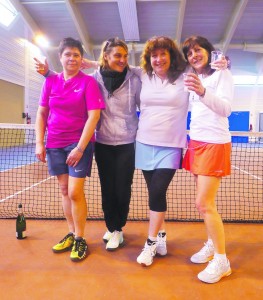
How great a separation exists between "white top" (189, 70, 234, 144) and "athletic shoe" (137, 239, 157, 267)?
103cm

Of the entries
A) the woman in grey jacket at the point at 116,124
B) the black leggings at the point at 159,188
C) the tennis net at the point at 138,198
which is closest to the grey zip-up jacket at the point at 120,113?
the woman in grey jacket at the point at 116,124

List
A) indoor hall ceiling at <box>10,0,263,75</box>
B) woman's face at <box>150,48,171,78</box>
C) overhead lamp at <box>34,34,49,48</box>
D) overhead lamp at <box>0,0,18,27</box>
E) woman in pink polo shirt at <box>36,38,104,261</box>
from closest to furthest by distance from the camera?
woman's face at <box>150,48,171,78</box> → woman in pink polo shirt at <box>36,38,104,261</box> → indoor hall ceiling at <box>10,0,263,75</box> → overhead lamp at <box>0,0,18,27</box> → overhead lamp at <box>34,34,49,48</box>

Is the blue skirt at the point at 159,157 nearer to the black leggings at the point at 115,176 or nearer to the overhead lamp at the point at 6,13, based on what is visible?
the black leggings at the point at 115,176

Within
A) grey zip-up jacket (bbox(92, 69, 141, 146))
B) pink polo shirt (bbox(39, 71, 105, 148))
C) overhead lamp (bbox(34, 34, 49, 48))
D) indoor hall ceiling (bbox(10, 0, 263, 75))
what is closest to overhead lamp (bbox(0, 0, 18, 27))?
indoor hall ceiling (bbox(10, 0, 263, 75))

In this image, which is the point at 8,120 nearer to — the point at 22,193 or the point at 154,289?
the point at 22,193

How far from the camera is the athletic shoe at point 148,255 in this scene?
2.65m

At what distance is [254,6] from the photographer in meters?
14.6

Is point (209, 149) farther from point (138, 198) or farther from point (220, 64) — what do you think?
point (138, 198)

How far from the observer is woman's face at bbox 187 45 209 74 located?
7.98ft

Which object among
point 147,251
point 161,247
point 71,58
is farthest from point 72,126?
point 161,247

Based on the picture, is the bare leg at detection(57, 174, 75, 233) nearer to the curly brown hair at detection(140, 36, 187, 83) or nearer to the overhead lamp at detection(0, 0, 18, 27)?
the curly brown hair at detection(140, 36, 187, 83)

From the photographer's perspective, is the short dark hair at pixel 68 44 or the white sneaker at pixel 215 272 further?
the short dark hair at pixel 68 44

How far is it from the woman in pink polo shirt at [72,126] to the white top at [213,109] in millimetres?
846

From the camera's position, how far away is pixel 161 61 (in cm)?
259
